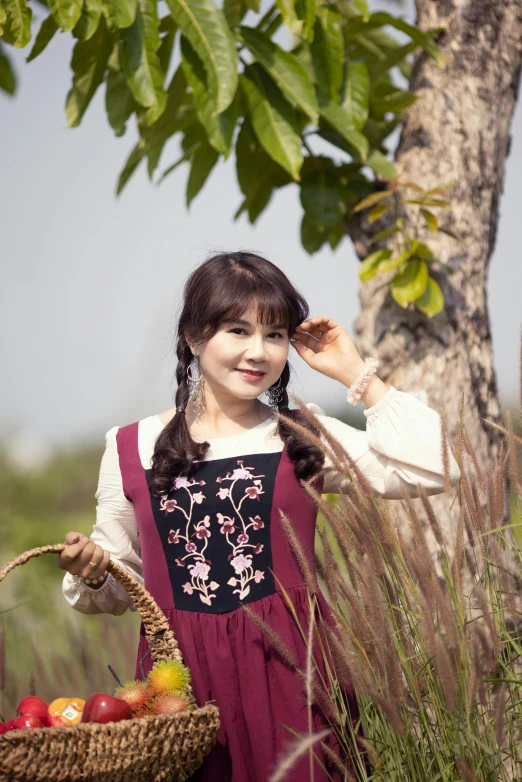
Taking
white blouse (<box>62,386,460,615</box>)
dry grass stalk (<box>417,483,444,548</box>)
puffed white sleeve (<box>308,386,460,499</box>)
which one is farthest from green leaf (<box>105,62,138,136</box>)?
dry grass stalk (<box>417,483,444,548</box>)

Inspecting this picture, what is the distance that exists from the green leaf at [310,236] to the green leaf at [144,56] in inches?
27.1

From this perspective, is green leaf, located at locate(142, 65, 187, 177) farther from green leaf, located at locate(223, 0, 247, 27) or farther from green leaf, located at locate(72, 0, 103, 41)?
green leaf, located at locate(72, 0, 103, 41)

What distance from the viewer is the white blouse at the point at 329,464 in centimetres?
147

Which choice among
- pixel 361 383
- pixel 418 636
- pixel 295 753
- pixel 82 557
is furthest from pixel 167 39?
pixel 295 753

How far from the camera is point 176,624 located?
1.42m

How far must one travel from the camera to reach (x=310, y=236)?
245 centimetres

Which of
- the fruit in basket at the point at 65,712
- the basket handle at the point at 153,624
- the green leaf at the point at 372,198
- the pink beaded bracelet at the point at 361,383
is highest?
the green leaf at the point at 372,198

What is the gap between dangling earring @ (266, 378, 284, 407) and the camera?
1.66 m

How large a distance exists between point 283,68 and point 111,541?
4.23ft

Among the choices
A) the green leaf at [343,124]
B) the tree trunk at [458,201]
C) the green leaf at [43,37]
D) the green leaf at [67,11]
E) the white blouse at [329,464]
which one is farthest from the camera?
the tree trunk at [458,201]

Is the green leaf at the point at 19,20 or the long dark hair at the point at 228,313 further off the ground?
the green leaf at the point at 19,20

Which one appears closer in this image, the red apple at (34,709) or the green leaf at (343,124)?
the red apple at (34,709)

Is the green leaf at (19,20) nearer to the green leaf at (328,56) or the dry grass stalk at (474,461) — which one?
the green leaf at (328,56)

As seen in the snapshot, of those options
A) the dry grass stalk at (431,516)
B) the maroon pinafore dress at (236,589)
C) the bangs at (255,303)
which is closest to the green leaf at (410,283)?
the bangs at (255,303)
